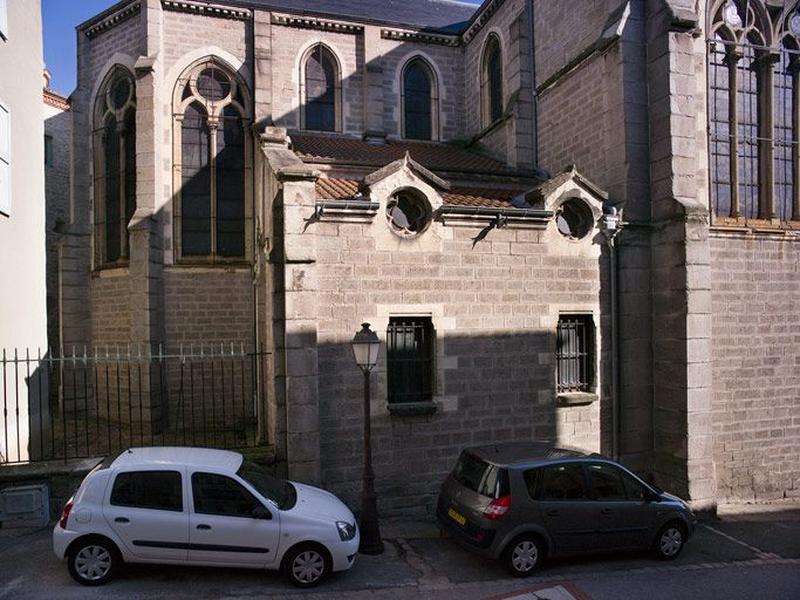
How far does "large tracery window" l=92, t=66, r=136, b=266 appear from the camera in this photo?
14219mm

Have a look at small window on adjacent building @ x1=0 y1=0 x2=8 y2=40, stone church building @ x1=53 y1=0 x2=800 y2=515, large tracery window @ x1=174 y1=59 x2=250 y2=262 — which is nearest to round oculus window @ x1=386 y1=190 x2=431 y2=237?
stone church building @ x1=53 y1=0 x2=800 y2=515

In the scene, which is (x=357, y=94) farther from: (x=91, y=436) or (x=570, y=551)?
(x=570, y=551)

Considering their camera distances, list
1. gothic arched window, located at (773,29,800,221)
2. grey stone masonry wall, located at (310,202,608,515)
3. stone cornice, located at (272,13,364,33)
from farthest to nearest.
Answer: stone cornice, located at (272,13,364,33)
gothic arched window, located at (773,29,800,221)
grey stone masonry wall, located at (310,202,608,515)

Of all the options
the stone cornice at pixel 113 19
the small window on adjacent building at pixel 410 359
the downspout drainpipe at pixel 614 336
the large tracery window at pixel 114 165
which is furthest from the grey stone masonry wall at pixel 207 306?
the downspout drainpipe at pixel 614 336

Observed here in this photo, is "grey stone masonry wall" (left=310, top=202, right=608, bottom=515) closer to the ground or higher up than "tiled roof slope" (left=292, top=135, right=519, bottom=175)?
closer to the ground

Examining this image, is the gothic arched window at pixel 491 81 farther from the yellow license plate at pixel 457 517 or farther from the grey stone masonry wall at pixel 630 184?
the yellow license plate at pixel 457 517

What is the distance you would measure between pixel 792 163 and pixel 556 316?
22.5ft

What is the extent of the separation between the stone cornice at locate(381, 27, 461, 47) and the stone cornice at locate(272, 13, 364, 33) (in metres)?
0.83

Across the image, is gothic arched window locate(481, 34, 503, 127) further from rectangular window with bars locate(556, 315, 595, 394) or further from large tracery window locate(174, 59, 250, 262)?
rectangular window with bars locate(556, 315, 595, 394)

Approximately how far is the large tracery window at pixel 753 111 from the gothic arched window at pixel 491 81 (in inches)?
223

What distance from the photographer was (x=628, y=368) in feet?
32.8

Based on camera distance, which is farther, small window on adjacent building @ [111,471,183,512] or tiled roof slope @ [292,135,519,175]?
tiled roof slope @ [292,135,519,175]

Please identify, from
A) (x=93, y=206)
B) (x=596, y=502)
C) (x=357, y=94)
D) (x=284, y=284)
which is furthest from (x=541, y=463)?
(x=93, y=206)

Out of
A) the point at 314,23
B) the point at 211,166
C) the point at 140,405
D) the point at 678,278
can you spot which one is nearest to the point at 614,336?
the point at 678,278
